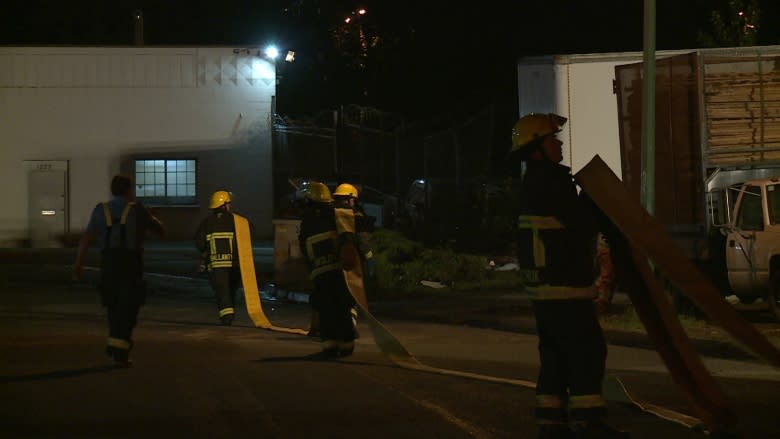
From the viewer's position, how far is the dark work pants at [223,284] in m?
14.9

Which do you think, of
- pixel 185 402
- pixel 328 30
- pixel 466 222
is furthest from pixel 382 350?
pixel 328 30

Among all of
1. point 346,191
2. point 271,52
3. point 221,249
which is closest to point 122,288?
point 346,191

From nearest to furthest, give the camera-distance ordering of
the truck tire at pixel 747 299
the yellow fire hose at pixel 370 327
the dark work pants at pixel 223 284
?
the yellow fire hose at pixel 370 327 → the dark work pants at pixel 223 284 → the truck tire at pixel 747 299

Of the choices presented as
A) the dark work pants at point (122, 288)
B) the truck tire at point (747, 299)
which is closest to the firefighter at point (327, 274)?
the dark work pants at point (122, 288)

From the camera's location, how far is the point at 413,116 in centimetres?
4816

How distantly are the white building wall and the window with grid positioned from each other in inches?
18.8

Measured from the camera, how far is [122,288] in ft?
36.3

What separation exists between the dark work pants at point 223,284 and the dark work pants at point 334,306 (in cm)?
344

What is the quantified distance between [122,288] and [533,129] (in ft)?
17.8

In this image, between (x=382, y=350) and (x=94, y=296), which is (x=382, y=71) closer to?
(x=94, y=296)

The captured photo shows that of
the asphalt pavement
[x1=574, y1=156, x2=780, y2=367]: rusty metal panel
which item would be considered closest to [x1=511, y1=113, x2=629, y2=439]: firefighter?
[x1=574, y1=156, x2=780, y2=367]: rusty metal panel

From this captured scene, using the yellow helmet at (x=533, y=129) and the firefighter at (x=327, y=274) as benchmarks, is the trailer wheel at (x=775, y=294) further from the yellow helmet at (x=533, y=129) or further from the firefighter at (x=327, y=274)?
the yellow helmet at (x=533, y=129)

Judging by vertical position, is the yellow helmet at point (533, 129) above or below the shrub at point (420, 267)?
above

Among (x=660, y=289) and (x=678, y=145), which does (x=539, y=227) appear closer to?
(x=660, y=289)
